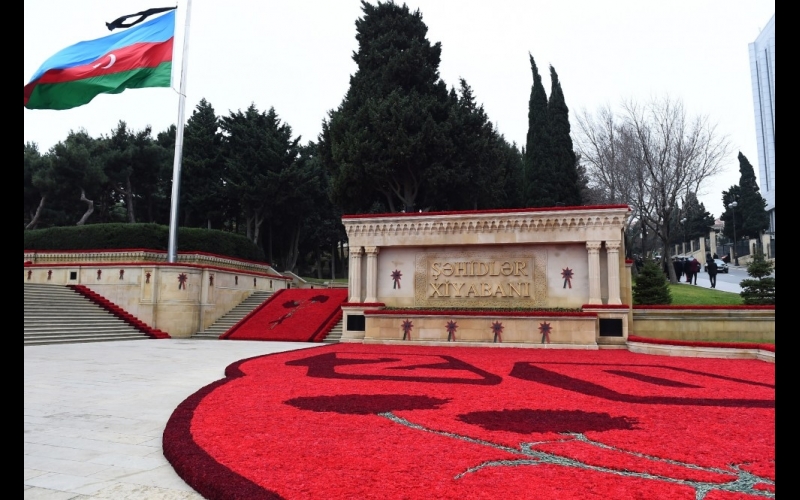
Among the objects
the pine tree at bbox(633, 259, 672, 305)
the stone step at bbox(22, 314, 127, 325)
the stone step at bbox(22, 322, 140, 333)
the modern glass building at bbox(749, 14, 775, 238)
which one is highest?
Result: the modern glass building at bbox(749, 14, 775, 238)

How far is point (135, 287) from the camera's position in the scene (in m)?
21.6

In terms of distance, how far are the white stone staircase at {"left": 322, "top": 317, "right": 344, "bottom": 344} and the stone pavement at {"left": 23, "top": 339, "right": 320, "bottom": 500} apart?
5839 mm

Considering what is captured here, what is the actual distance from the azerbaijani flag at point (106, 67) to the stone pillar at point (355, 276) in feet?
32.9

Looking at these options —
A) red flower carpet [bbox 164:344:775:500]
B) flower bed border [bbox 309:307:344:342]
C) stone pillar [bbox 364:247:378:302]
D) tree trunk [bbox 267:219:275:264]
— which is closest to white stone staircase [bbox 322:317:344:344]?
flower bed border [bbox 309:307:344:342]

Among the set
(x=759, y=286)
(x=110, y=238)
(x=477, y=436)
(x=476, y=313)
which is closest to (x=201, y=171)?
(x=110, y=238)

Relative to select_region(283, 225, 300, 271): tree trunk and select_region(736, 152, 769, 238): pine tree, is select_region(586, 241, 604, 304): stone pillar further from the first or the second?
select_region(736, 152, 769, 238): pine tree

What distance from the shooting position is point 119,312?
69.9ft

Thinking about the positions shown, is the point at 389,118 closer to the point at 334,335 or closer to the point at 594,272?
the point at 334,335

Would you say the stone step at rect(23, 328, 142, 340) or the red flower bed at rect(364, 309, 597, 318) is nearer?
the red flower bed at rect(364, 309, 597, 318)

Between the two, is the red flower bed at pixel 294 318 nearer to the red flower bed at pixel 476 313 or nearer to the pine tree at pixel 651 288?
the red flower bed at pixel 476 313

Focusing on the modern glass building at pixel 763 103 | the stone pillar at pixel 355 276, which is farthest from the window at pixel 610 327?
the modern glass building at pixel 763 103

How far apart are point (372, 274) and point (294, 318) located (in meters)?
4.70

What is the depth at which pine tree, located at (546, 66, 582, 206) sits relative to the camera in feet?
114

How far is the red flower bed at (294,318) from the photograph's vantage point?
19641 millimetres
